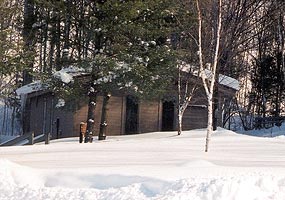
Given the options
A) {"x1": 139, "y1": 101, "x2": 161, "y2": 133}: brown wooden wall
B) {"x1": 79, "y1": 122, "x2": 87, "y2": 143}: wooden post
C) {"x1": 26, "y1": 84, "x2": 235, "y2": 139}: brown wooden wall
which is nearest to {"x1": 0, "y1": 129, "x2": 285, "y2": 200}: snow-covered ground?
{"x1": 79, "y1": 122, "x2": 87, "y2": 143}: wooden post

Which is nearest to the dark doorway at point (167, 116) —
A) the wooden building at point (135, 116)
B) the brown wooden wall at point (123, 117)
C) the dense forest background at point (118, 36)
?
the wooden building at point (135, 116)

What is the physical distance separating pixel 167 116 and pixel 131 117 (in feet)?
6.23

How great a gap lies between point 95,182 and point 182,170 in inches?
65.1

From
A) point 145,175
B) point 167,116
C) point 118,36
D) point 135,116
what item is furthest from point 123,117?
point 145,175

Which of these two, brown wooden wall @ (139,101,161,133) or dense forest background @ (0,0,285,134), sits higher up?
dense forest background @ (0,0,285,134)

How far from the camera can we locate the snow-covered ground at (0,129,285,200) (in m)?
8.00

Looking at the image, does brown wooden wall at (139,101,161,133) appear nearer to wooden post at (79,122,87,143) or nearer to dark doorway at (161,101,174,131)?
dark doorway at (161,101,174,131)

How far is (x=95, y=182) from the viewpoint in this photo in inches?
372

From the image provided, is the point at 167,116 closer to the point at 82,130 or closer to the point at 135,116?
the point at 135,116

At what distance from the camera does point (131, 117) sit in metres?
27.3

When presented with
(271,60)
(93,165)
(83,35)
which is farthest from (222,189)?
(271,60)

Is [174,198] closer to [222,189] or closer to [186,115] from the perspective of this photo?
[222,189]

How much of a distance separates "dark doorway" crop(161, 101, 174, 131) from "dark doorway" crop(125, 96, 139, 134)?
1412 millimetres

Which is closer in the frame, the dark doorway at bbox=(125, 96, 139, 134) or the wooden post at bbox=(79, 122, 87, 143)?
the wooden post at bbox=(79, 122, 87, 143)
